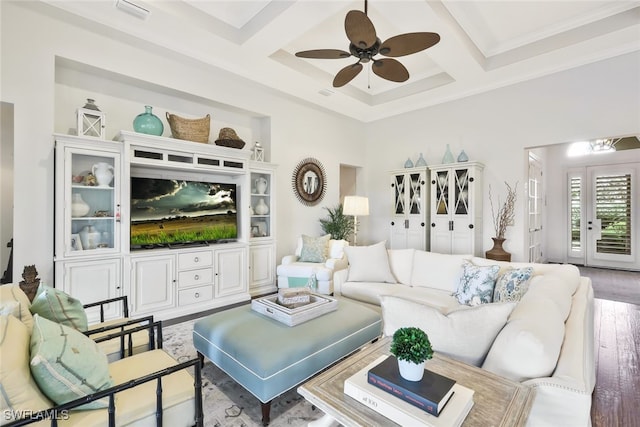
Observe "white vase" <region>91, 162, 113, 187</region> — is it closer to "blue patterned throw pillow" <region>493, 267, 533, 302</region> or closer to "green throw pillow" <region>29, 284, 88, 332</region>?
"green throw pillow" <region>29, 284, 88, 332</region>

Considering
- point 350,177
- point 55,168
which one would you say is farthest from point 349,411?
point 350,177

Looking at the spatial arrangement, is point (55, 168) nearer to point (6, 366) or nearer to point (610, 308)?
point (6, 366)

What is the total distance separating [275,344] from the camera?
1.86 metres

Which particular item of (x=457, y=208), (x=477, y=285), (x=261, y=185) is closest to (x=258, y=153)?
(x=261, y=185)

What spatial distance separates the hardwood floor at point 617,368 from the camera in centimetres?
188

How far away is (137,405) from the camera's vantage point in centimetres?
128

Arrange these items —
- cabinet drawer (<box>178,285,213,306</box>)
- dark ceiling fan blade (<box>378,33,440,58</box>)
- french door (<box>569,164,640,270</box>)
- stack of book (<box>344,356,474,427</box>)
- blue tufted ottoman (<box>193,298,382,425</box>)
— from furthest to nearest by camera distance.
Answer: french door (<box>569,164,640,270</box>)
cabinet drawer (<box>178,285,213,306</box>)
dark ceiling fan blade (<box>378,33,440,58</box>)
blue tufted ottoman (<box>193,298,382,425</box>)
stack of book (<box>344,356,474,427</box>)

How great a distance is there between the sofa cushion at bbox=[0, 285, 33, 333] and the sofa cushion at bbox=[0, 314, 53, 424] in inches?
12.2

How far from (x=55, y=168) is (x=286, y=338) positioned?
2838 millimetres

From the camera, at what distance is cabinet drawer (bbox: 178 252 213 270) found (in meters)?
3.57

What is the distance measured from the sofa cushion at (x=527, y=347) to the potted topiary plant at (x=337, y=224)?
411 cm

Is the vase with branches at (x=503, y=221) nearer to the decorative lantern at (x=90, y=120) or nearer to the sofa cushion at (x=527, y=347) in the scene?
the sofa cushion at (x=527, y=347)

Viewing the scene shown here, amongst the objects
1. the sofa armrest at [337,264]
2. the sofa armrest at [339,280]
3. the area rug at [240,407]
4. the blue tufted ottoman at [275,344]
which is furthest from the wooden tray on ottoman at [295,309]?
the sofa armrest at [337,264]

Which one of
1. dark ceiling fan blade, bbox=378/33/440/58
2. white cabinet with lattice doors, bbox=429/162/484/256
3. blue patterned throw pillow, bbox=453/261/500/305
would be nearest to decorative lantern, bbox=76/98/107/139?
dark ceiling fan blade, bbox=378/33/440/58
